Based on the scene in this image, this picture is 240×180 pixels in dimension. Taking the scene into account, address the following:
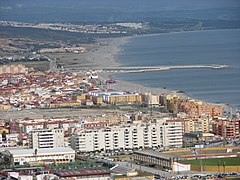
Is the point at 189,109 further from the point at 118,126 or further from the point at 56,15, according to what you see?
the point at 56,15

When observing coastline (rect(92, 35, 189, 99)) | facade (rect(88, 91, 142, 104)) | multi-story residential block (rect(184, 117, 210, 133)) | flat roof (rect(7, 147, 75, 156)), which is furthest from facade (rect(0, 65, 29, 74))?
flat roof (rect(7, 147, 75, 156))

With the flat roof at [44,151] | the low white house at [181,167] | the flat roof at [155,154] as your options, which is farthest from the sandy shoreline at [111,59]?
the low white house at [181,167]

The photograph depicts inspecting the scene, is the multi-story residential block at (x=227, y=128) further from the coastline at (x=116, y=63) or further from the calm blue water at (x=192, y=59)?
the calm blue water at (x=192, y=59)

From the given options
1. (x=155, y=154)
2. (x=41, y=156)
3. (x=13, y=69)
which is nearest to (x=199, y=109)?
(x=155, y=154)

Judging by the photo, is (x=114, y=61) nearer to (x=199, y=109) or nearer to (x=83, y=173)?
(x=199, y=109)

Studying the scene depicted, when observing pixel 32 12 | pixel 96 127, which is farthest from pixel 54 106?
pixel 32 12

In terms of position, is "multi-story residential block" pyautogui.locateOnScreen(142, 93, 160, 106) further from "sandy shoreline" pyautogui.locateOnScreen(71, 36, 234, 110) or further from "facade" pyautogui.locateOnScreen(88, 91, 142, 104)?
"sandy shoreline" pyautogui.locateOnScreen(71, 36, 234, 110)

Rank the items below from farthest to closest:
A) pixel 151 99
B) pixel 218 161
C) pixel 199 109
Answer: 1. pixel 151 99
2. pixel 199 109
3. pixel 218 161
